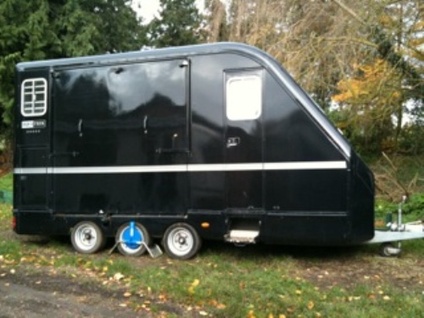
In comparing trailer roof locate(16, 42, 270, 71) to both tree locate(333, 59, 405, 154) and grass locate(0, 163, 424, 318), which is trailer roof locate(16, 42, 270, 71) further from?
tree locate(333, 59, 405, 154)

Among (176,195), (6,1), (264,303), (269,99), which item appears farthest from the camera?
(6,1)

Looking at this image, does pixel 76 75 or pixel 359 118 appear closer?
pixel 76 75

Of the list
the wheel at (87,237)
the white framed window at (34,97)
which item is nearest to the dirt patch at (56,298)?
the wheel at (87,237)

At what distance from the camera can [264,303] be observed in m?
5.37

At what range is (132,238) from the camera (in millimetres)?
7660

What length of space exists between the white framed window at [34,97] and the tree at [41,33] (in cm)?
1197

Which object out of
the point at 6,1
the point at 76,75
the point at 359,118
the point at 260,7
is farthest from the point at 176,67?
the point at 6,1

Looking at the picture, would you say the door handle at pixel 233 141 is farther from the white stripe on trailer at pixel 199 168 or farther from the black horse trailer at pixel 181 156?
the white stripe on trailer at pixel 199 168

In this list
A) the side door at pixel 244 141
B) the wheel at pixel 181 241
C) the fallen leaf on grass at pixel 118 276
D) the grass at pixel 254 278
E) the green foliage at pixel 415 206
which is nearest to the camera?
the grass at pixel 254 278

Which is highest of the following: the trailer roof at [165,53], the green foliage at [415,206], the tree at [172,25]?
the tree at [172,25]

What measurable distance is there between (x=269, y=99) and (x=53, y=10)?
17081mm

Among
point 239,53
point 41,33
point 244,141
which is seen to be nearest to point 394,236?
point 244,141

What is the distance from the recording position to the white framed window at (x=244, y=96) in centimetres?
696

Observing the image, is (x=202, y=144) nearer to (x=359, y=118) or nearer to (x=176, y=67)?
(x=176, y=67)
